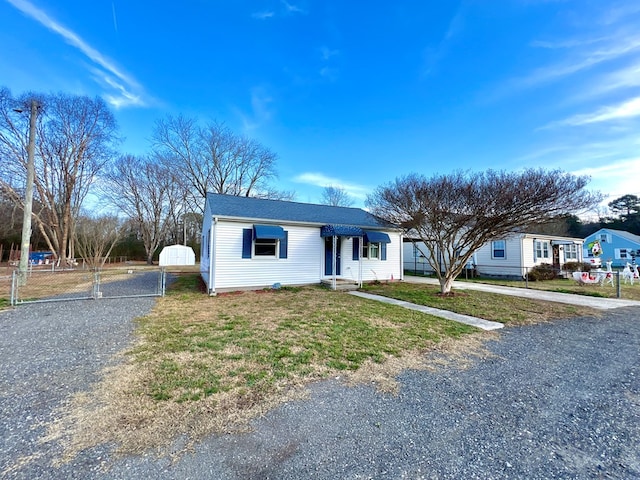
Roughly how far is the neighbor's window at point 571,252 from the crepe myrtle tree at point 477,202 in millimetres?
15092

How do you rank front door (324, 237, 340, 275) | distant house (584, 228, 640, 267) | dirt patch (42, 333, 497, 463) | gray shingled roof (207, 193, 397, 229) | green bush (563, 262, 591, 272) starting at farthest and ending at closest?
1. distant house (584, 228, 640, 267)
2. green bush (563, 262, 591, 272)
3. front door (324, 237, 340, 275)
4. gray shingled roof (207, 193, 397, 229)
5. dirt patch (42, 333, 497, 463)

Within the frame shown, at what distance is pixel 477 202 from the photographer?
8.55 meters

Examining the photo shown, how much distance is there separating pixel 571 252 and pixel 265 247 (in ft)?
74.9

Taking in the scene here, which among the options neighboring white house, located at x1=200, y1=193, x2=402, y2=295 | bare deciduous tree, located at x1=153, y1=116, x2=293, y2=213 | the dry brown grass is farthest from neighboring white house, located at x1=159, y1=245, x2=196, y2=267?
the dry brown grass

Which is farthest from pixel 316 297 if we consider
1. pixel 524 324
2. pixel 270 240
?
pixel 524 324

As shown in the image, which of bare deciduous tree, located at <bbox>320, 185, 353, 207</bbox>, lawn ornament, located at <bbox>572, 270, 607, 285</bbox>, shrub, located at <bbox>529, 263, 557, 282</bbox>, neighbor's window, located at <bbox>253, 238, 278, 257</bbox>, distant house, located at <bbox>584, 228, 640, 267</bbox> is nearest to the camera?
neighbor's window, located at <bbox>253, 238, 278, 257</bbox>

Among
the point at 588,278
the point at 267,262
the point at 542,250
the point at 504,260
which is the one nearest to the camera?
the point at 267,262

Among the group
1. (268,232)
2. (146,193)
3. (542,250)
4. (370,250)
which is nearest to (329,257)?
(370,250)

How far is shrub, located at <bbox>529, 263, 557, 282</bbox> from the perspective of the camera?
1548 cm

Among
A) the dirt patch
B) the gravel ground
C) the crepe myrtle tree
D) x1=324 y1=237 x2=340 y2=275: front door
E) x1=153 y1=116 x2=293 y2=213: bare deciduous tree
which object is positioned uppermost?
x1=153 y1=116 x2=293 y2=213: bare deciduous tree

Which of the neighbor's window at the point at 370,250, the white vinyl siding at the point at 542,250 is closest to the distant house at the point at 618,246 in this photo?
the white vinyl siding at the point at 542,250

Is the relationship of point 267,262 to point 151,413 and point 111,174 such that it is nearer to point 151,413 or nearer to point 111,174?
point 151,413

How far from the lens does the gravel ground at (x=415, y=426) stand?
1919 mm

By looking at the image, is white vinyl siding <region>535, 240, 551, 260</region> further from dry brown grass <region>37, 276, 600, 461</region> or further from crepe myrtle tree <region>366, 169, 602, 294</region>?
dry brown grass <region>37, 276, 600, 461</region>
